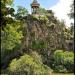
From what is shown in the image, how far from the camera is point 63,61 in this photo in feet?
141

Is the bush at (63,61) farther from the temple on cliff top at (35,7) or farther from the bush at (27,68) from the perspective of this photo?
the bush at (27,68)

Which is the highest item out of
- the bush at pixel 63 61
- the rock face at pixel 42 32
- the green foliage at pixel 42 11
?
the green foliage at pixel 42 11

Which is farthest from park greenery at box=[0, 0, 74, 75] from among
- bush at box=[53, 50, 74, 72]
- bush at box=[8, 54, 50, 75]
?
bush at box=[8, 54, 50, 75]

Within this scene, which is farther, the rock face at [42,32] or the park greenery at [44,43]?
the rock face at [42,32]

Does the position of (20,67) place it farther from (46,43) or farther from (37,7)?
(37,7)

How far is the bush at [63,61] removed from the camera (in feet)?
138

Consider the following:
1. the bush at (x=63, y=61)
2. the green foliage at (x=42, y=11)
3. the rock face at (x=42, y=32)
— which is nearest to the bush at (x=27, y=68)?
the bush at (x=63, y=61)

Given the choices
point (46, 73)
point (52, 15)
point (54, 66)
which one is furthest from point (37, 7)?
point (46, 73)

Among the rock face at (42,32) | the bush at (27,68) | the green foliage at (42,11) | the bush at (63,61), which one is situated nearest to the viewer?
the bush at (27,68)

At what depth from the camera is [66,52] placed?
45281 mm

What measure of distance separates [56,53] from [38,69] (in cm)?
1724

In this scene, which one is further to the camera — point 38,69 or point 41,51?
point 41,51

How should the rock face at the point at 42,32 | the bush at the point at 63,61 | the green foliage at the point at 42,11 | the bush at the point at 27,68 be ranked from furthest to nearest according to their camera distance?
the green foliage at the point at 42,11, the rock face at the point at 42,32, the bush at the point at 63,61, the bush at the point at 27,68

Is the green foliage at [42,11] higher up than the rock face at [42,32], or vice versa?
the green foliage at [42,11]
